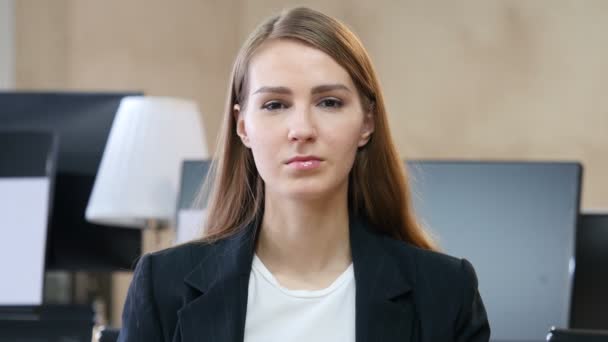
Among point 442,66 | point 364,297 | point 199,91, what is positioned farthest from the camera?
point 199,91

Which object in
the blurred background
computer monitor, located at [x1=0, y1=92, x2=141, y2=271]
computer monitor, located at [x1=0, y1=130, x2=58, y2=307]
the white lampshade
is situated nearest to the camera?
computer monitor, located at [x1=0, y1=130, x2=58, y2=307]

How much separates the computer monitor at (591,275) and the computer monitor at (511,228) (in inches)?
1.6

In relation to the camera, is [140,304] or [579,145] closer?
[140,304]

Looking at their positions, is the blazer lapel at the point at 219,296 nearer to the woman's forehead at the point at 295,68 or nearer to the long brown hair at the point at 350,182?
the long brown hair at the point at 350,182

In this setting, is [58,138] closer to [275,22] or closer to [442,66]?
[275,22]

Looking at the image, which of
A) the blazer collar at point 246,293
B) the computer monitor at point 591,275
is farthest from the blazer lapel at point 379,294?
the computer monitor at point 591,275

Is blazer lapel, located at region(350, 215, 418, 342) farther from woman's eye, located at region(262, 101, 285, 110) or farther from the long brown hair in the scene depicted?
woman's eye, located at region(262, 101, 285, 110)

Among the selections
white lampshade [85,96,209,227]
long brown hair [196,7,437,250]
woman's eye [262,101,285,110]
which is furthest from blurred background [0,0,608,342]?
woman's eye [262,101,285,110]

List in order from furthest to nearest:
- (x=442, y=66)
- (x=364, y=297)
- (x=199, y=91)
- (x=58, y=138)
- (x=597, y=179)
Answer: (x=199, y=91)
(x=442, y=66)
(x=597, y=179)
(x=58, y=138)
(x=364, y=297)

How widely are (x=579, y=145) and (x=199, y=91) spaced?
2.27 m

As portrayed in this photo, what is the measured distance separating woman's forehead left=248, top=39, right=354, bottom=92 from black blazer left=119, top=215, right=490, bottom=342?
30 centimetres

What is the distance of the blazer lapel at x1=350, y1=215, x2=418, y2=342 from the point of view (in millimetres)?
2033

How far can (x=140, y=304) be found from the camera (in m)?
2.08

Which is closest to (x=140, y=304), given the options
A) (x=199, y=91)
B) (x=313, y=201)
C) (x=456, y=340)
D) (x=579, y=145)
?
(x=313, y=201)
